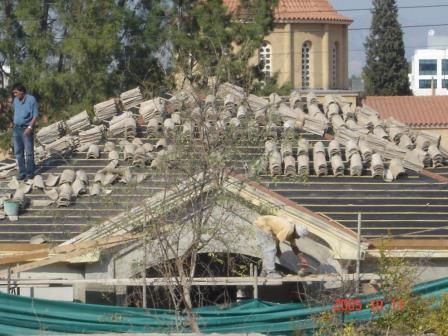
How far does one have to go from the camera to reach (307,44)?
71312 millimetres

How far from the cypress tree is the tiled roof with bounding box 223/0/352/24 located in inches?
732

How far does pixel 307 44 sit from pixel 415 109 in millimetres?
7366

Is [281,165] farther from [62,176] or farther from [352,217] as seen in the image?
[62,176]

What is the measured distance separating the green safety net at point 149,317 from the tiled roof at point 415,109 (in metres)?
51.0

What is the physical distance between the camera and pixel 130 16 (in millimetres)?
44656

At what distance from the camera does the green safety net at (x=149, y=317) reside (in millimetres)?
15430

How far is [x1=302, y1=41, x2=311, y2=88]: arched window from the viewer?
7138 centimetres

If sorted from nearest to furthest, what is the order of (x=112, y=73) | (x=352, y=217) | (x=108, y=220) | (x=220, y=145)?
(x=220, y=145) → (x=108, y=220) → (x=352, y=217) → (x=112, y=73)

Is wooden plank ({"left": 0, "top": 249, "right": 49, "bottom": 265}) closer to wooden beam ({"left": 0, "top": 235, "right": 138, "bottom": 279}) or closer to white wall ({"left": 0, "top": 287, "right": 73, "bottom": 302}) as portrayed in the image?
wooden beam ({"left": 0, "top": 235, "right": 138, "bottom": 279})

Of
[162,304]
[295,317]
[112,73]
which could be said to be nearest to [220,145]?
[295,317]

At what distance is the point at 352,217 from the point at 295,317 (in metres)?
4.15

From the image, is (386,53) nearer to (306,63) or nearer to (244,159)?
(306,63)
